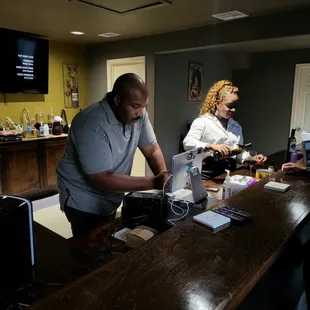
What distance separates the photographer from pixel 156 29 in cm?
385

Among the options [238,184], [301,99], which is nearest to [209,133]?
[238,184]

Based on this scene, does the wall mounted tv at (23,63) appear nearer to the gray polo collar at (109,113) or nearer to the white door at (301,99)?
the gray polo collar at (109,113)

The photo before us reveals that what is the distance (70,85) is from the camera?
199 inches

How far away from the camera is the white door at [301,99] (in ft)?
17.4

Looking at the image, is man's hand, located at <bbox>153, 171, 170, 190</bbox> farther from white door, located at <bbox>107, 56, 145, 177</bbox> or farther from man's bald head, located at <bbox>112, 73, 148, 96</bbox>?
white door, located at <bbox>107, 56, 145, 177</bbox>

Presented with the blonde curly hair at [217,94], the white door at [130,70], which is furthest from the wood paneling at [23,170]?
the blonde curly hair at [217,94]

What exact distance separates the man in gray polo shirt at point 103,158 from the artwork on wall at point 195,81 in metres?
3.40

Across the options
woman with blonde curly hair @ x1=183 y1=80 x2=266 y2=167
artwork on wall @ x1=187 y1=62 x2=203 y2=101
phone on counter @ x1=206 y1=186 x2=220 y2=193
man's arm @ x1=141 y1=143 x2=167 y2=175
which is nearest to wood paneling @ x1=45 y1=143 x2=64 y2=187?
artwork on wall @ x1=187 y1=62 x2=203 y2=101

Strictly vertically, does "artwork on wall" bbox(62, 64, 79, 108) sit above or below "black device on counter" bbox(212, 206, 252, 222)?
above

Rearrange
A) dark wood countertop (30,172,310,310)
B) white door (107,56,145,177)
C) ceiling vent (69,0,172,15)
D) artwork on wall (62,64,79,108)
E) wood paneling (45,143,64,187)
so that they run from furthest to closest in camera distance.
Answer: artwork on wall (62,64,79,108) < white door (107,56,145,177) < wood paneling (45,143,64,187) < ceiling vent (69,0,172,15) < dark wood countertop (30,172,310,310)

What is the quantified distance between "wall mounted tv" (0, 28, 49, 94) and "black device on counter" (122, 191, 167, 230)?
3357 millimetres

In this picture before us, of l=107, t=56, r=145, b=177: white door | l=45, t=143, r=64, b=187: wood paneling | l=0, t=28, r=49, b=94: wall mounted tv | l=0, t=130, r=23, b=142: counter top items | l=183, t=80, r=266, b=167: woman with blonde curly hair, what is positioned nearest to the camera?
l=183, t=80, r=266, b=167: woman with blonde curly hair

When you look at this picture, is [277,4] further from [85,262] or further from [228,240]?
[85,262]

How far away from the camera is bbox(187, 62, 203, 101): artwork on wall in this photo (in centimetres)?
504
